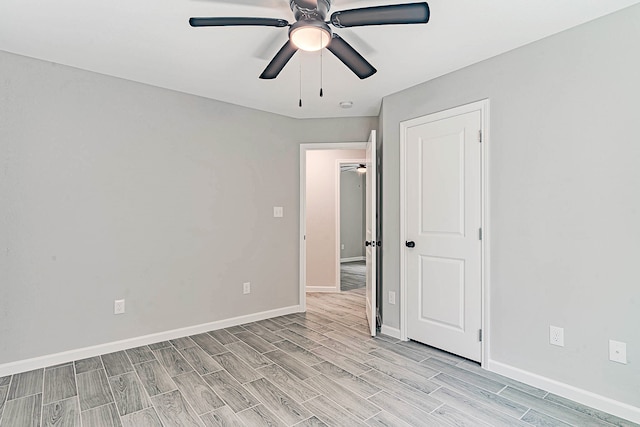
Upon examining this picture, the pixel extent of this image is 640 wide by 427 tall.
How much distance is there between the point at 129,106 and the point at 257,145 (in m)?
1.35

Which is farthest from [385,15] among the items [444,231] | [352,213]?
[352,213]

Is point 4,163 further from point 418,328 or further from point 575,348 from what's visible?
point 575,348

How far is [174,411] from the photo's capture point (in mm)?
2090

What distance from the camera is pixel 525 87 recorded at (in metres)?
2.47

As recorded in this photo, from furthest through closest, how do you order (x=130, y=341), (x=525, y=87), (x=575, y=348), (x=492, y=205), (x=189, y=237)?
(x=189, y=237) < (x=130, y=341) < (x=492, y=205) < (x=525, y=87) < (x=575, y=348)

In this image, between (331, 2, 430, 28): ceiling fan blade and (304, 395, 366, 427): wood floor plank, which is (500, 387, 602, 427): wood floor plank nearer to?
(304, 395, 366, 427): wood floor plank

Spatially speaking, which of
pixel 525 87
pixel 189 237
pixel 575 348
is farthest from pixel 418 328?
pixel 189 237

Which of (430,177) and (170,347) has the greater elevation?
(430,177)

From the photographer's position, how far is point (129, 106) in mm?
3131

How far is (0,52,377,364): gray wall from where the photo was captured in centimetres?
266

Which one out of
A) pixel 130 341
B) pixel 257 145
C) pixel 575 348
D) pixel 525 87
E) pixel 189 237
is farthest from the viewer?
pixel 257 145

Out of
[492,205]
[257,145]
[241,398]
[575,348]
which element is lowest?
[241,398]

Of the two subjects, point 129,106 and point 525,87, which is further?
point 129,106

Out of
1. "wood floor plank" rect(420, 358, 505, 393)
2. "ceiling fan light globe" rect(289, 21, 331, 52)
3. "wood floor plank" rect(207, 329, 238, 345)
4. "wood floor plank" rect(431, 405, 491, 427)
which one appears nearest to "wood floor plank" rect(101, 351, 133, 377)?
"wood floor plank" rect(207, 329, 238, 345)
